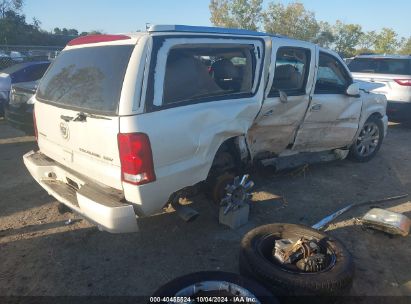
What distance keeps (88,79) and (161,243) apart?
67.7 inches

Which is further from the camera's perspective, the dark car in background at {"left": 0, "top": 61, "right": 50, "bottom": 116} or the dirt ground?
the dark car in background at {"left": 0, "top": 61, "right": 50, "bottom": 116}

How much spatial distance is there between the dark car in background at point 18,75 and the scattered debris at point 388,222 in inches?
296

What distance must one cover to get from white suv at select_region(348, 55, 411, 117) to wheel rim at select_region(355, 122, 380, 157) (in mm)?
2740

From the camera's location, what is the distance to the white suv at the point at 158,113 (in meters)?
2.94

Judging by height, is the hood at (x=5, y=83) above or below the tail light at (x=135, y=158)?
below

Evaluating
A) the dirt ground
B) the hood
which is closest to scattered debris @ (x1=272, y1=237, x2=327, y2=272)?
the dirt ground

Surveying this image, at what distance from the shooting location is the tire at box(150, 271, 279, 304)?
2389 millimetres

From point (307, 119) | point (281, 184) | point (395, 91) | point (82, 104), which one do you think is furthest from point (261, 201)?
point (395, 91)

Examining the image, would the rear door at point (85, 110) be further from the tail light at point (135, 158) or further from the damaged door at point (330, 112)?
the damaged door at point (330, 112)

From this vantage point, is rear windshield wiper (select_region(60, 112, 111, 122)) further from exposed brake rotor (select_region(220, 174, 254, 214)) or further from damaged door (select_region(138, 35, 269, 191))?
exposed brake rotor (select_region(220, 174, 254, 214))

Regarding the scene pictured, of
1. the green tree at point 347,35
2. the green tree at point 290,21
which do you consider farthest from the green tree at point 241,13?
the green tree at point 347,35

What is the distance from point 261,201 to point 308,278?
2.12 meters

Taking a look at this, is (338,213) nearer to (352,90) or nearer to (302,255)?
(302,255)

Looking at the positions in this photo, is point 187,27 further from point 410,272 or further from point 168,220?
point 410,272
